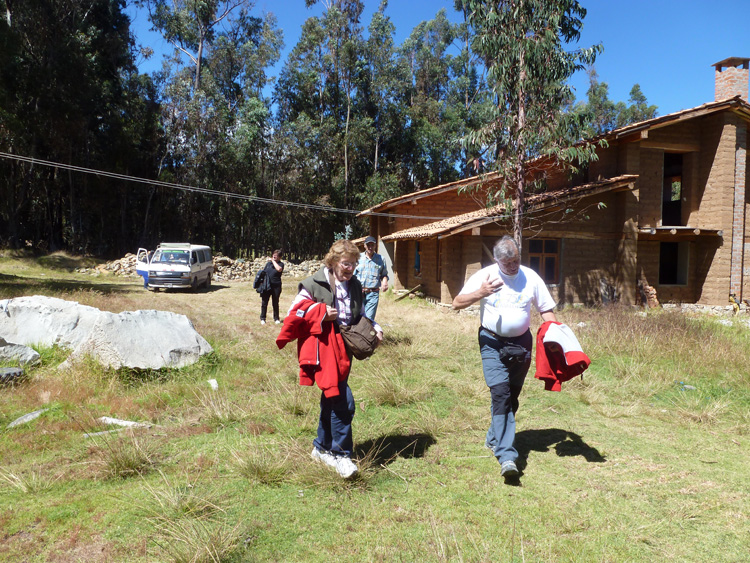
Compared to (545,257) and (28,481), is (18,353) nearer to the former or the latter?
(28,481)

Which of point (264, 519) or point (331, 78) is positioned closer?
point (264, 519)

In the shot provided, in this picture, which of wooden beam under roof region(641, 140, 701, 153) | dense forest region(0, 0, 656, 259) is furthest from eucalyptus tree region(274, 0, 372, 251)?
wooden beam under roof region(641, 140, 701, 153)

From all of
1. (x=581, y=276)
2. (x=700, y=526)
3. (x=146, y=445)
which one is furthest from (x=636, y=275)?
(x=146, y=445)

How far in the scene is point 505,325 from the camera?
13.1 feet

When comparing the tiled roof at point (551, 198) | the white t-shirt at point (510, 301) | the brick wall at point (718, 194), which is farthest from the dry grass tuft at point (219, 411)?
the brick wall at point (718, 194)

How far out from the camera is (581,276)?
17250 mm

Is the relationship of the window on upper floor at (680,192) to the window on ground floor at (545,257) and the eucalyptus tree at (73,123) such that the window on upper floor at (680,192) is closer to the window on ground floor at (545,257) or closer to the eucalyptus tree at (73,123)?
the window on ground floor at (545,257)

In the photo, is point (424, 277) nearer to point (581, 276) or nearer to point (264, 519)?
point (581, 276)

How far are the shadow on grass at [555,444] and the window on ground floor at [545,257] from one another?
1267 centimetres

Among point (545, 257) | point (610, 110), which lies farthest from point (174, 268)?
point (610, 110)

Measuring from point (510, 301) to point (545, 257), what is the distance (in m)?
14.0

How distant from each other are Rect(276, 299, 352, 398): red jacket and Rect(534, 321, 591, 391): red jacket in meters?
1.54

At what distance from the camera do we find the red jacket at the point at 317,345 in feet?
11.8

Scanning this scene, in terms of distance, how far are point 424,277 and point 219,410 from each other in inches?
570
